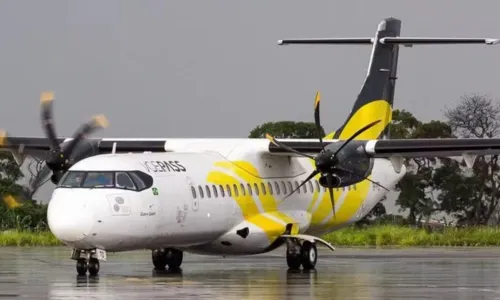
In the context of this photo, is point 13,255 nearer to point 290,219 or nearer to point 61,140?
point 61,140

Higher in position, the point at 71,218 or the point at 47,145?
the point at 47,145

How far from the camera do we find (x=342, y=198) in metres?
29.4

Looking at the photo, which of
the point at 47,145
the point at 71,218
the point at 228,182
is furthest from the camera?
the point at 47,145

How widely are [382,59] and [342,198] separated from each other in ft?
14.5

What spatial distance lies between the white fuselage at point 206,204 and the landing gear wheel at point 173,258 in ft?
2.09

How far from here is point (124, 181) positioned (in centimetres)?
2333

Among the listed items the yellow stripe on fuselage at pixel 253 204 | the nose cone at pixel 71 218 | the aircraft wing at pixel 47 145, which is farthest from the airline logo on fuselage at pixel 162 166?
the aircraft wing at pixel 47 145

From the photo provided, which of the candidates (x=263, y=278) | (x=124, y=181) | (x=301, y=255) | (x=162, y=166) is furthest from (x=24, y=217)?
(x=263, y=278)

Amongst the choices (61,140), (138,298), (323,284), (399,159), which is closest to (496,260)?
(399,159)

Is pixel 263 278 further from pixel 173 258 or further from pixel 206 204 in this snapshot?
pixel 173 258

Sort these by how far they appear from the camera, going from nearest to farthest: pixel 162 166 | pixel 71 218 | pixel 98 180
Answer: pixel 71 218 < pixel 98 180 < pixel 162 166

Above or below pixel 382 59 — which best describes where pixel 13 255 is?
below

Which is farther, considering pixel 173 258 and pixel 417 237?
pixel 417 237

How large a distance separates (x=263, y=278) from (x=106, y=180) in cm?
355
